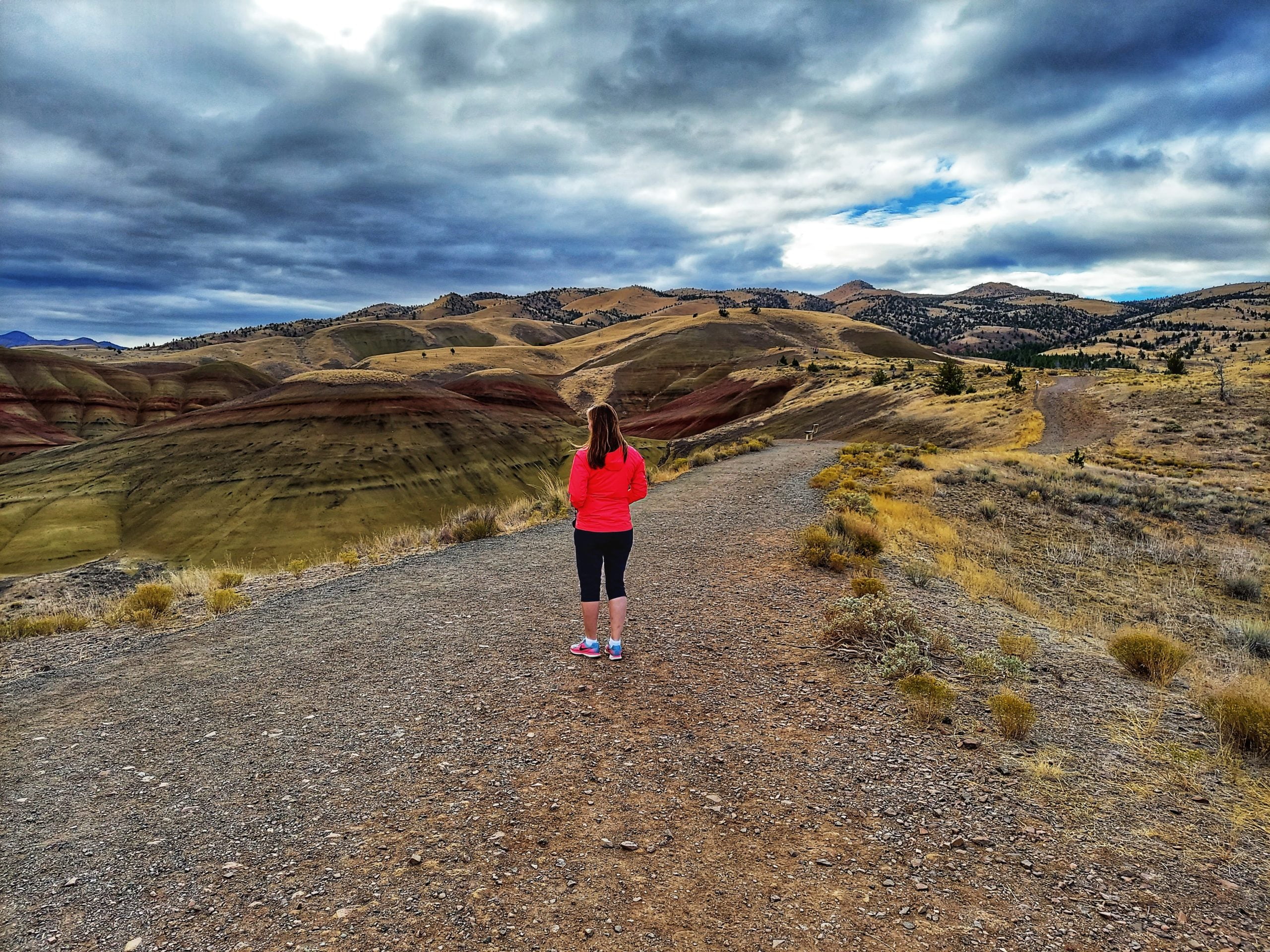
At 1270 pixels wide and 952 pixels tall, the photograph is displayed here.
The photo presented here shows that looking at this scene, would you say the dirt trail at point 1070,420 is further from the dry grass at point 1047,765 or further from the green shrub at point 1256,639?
the dry grass at point 1047,765

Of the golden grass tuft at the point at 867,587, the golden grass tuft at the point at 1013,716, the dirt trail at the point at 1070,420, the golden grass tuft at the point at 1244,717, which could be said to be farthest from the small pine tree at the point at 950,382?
the golden grass tuft at the point at 1013,716

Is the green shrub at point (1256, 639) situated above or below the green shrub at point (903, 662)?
below

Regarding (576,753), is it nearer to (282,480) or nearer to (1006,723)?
(1006,723)

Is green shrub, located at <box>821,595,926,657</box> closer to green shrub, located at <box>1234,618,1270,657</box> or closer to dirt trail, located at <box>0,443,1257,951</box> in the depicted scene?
dirt trail, located at <box>0,443,1257,951</box>

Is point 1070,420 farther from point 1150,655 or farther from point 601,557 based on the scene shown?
point 601,557

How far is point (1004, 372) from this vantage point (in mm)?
55250

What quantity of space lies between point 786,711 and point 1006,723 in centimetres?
175

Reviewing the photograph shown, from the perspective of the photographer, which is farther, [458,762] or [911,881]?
[458,762]

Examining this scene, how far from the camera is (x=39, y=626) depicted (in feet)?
28.6

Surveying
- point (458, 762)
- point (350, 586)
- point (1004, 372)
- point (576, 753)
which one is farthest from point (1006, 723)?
point (1004, 372)

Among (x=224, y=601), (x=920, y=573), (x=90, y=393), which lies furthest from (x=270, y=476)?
(x=90, y=393)

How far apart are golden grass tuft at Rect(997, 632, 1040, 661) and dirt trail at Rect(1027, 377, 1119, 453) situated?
23.7 meters

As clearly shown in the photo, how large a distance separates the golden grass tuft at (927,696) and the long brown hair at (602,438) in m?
3.49

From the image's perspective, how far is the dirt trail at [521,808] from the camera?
321 centimetres
